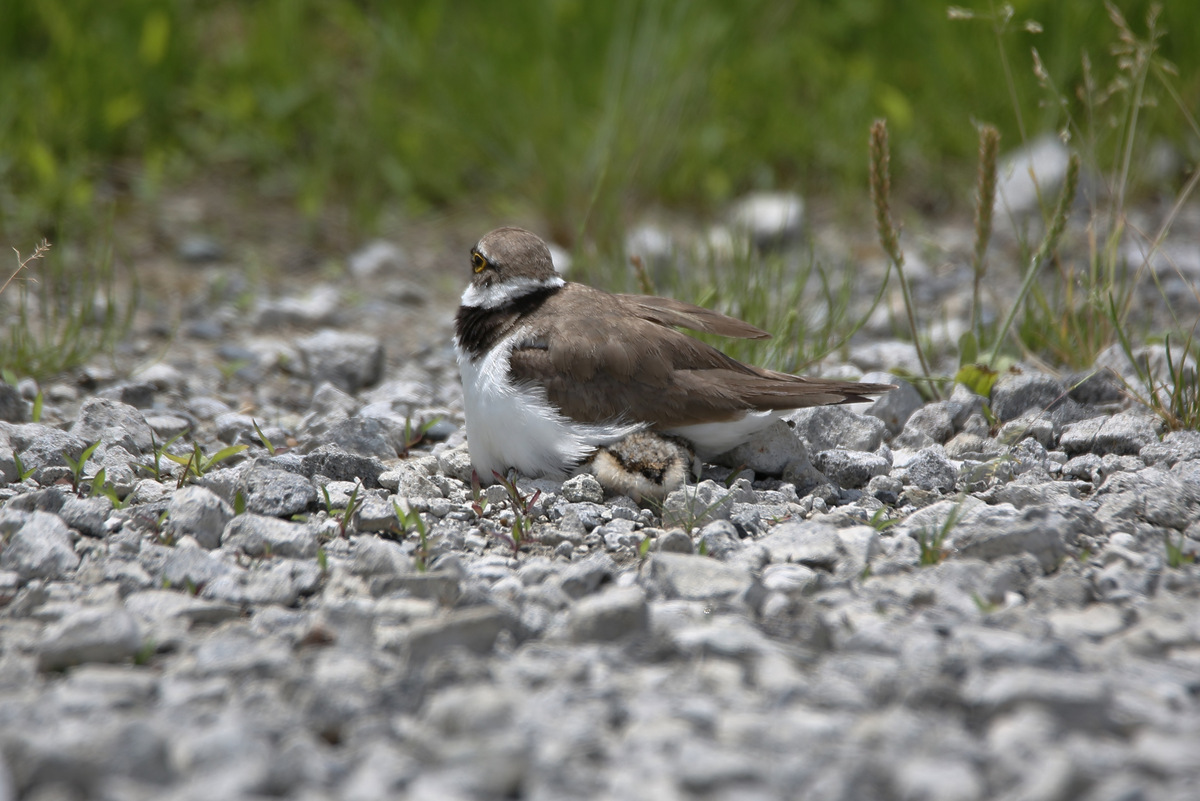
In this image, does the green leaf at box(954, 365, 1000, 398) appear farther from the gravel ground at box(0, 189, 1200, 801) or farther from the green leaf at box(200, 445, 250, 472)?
the green leaf at box(200, 445, 250, 472)

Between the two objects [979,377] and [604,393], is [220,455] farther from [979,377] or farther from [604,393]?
[979,377]

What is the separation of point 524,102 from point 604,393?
396 centimetres

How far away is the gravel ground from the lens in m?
1.95

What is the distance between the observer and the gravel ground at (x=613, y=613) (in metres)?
1.95

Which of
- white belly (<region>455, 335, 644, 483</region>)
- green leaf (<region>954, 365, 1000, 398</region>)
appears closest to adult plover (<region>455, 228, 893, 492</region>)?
white belly (<region>455, 335, 644, 483</region>)

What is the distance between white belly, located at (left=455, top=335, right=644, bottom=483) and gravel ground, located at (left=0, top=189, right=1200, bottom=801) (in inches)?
4.2

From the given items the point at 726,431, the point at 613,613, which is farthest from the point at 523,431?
the point at 613,613

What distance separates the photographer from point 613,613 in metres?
2.45

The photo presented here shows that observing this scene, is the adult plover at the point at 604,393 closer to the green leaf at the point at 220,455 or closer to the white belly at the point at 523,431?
the white belly at the point at 523,431

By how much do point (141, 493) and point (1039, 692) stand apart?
2.66m

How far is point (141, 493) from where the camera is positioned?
3418 mm

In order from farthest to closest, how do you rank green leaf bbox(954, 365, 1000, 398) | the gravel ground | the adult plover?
green leaf bbox(954, 365, 1000, 398) < the adult plover < the gravel ground

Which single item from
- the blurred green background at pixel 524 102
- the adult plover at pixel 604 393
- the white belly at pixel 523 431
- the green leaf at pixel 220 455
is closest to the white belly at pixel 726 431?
the adult plover at pixel 604 393

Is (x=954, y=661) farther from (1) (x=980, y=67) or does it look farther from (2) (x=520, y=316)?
(1) (x=980, y=67)
